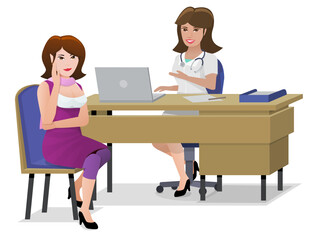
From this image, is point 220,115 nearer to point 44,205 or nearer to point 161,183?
point 161,183

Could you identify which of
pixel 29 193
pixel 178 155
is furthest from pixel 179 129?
pixel 29 193

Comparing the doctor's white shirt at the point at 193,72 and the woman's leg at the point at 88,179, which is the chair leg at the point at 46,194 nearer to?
the woman's leg at the point at 88,179

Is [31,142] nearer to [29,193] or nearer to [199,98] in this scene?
[29,193]

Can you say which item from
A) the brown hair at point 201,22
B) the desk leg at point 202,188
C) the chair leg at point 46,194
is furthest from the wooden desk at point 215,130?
the brown hair at point 201,22

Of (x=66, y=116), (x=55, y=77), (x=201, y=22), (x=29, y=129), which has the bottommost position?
(x=29, y=129)

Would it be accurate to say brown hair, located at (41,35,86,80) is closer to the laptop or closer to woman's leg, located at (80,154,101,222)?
the laptop

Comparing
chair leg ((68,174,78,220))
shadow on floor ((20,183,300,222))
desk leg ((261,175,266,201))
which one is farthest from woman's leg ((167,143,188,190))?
chair leg ((68,174,78,220))

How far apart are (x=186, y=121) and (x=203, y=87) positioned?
32.5 inches

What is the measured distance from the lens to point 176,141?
31.6 ft

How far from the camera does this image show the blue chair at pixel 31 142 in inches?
Answer: 357

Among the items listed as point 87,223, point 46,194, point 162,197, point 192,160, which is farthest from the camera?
point 192,160

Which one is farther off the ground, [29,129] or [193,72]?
[193,72]

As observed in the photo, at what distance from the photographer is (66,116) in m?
9.09

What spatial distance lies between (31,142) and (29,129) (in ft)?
0.38
